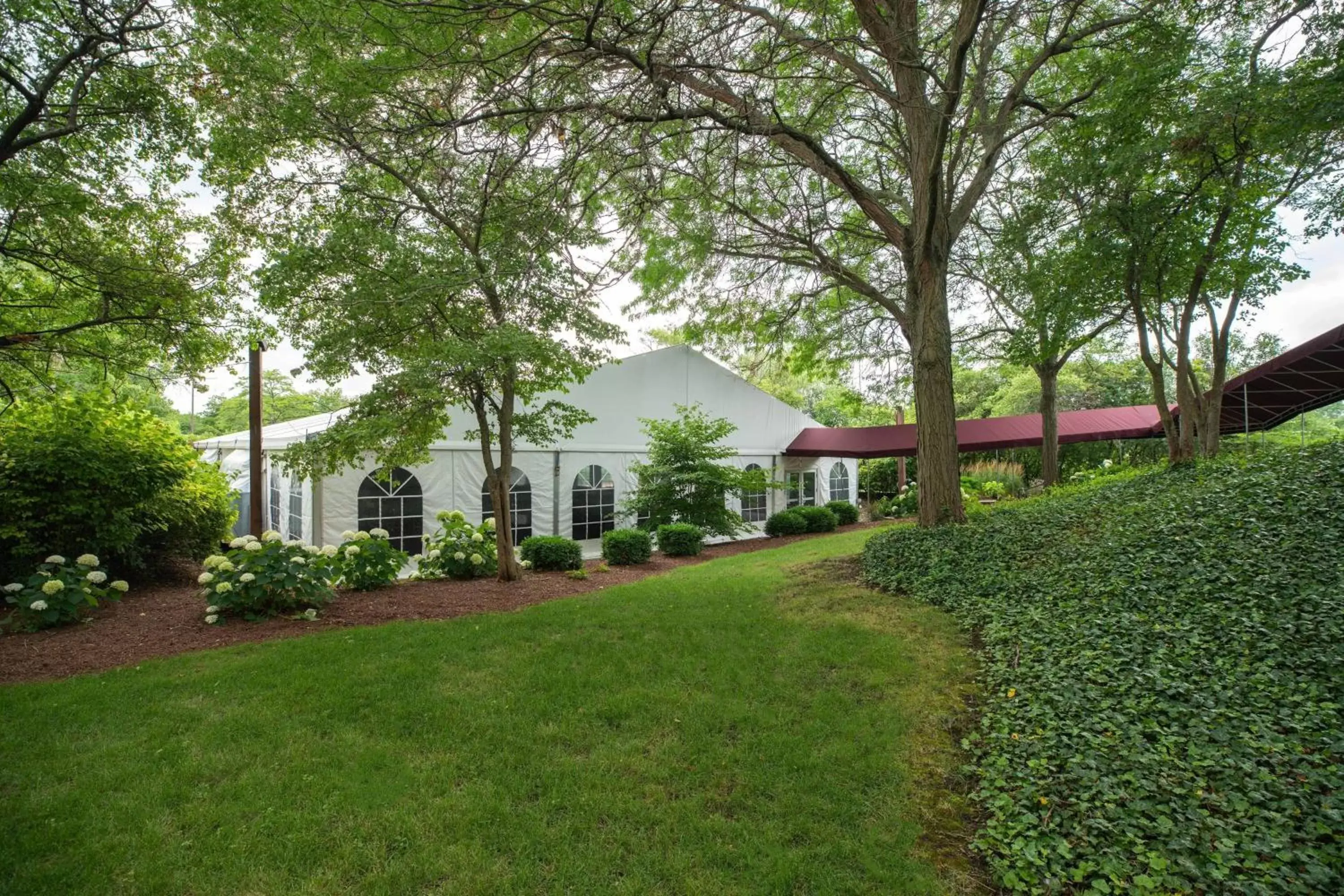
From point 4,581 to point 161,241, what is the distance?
4410 millimetres

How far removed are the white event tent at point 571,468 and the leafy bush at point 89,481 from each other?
134 centimetres

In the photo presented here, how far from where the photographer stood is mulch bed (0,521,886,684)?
4633 mm

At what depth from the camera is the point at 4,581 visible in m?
6.30

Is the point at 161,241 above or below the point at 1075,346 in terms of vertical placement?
above

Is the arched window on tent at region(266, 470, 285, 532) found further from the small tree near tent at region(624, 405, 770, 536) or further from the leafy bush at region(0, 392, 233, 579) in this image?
the small tree near tent at region(624, 405, 770, 536)

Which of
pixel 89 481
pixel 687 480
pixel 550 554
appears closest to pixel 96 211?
pixel 89 481

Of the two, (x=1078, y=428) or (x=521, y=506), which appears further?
(x=1078, y=428)

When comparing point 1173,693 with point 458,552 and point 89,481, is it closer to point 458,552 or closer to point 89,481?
point 458,552

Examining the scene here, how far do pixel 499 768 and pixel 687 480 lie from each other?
8.69m

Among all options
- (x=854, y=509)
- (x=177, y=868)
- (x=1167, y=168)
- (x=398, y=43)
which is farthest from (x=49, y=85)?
(x=854, y=509)

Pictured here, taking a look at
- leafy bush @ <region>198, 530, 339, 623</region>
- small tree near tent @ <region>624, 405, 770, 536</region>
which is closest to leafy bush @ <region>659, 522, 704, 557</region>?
small tree near tent @ <region>624, 405, 770, 536</region>

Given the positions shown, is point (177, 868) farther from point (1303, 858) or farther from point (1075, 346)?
point (1075, 346)

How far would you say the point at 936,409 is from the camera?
24.1ft

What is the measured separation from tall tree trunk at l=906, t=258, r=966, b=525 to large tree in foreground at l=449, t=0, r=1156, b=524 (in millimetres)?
23
